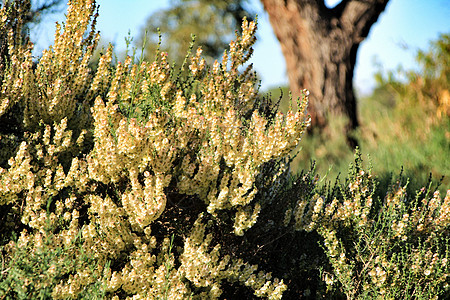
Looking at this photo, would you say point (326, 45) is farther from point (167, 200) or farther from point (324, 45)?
point (167, 200)

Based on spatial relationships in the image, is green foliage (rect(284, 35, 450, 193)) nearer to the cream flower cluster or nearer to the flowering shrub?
the flowering shrub

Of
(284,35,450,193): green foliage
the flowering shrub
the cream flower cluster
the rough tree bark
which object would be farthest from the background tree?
the cream flower cluster

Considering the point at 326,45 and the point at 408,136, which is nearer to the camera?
the point at 408,136

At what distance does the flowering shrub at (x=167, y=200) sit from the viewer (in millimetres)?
3000

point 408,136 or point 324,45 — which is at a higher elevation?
point 324,45

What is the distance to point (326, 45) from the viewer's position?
26.0 feet

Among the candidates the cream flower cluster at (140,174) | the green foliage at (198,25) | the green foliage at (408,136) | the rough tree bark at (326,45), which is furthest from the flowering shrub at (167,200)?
Answer: the green foliage at (198,25)

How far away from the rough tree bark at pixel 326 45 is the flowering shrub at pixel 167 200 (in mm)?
3778

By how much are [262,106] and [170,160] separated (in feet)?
5.07

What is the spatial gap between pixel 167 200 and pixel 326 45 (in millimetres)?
5419

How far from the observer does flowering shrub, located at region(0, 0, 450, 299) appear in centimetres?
300

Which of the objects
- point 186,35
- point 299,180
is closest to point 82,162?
point 299,180

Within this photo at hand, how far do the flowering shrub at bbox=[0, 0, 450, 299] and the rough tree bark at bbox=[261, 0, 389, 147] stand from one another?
3778mm

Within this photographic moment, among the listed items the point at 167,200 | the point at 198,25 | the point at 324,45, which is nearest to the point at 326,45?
the point at 324,45
